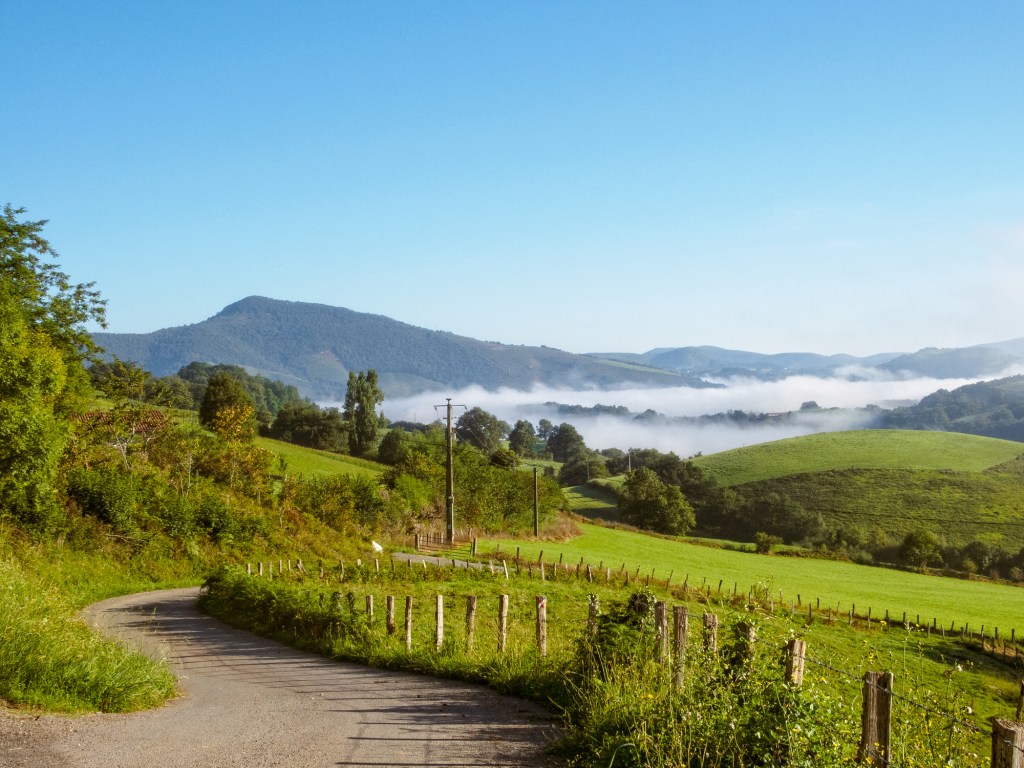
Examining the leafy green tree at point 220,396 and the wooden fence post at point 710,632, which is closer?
the wooden fence post at point 710,632

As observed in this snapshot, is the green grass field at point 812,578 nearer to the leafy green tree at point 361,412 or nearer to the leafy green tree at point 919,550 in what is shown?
the leafy green tree at point 919,550

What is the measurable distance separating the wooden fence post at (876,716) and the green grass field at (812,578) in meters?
40.6

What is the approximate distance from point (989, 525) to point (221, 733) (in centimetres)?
10459

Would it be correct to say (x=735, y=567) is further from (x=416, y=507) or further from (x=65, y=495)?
(x=65, y=495)

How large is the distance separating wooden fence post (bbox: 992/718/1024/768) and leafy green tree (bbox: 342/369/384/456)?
368 ft

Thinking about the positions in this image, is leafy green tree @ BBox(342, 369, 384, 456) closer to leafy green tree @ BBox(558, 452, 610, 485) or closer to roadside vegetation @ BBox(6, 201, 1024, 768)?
roadside vegetation @ BBox(6, 201, 1024, 768)

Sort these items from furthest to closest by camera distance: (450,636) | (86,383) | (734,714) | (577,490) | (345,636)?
(577,490)
(86,383)
(345,636)
(450,636)
(734,714)

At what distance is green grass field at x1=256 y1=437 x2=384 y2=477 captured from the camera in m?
79.9

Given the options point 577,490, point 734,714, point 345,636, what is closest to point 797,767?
point 734,714

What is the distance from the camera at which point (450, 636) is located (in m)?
16.6

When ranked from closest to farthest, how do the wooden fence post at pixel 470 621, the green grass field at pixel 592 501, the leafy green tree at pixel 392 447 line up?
the wooden fence post at pixel 470 621
the leafy green tree at pixel 392 447
the green grass field at pixel 592 501

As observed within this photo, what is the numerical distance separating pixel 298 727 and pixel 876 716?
751 centimetres

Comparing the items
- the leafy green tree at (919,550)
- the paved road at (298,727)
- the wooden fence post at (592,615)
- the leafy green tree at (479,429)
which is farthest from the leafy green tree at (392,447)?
the wooden fence post at (592,615)

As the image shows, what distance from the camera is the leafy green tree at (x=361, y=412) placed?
11894 cm
